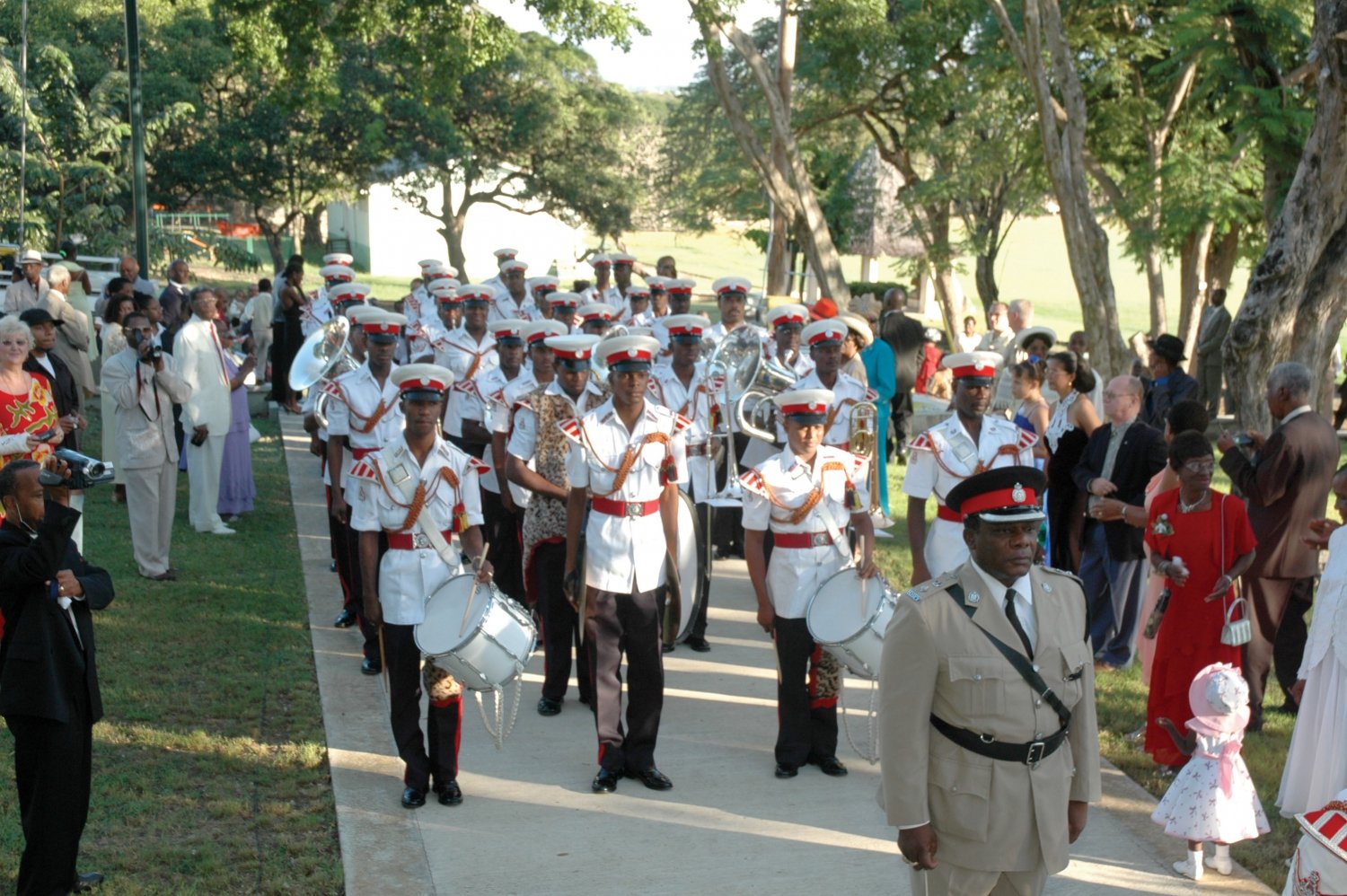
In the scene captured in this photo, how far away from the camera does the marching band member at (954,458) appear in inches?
295

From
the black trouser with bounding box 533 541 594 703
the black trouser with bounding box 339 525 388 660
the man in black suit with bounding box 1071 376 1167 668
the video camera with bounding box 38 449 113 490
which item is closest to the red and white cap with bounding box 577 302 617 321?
the black trouser with bounding box 339 525 388 660

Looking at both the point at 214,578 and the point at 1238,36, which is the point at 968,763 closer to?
the point at 214,578

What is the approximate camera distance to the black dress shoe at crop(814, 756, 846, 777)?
24.2 feet

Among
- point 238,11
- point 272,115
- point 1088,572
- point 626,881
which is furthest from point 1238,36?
point 272,115

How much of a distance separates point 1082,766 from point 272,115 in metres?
37.3

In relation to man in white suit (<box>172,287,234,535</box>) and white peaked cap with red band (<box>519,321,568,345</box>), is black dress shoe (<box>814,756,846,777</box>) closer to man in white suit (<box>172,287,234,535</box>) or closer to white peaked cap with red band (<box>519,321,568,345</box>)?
white peaked cap with red band (<box>519,321,568,345</box>)

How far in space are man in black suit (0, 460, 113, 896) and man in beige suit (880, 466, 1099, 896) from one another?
124 inches

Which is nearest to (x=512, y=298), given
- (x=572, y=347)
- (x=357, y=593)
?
(x=357, y=593)

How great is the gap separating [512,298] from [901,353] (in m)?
4.32

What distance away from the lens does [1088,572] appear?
368 inches

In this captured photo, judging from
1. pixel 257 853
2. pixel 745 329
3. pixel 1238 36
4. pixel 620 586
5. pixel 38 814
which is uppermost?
pixel 1238 36

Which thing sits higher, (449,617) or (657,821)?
(449,617)

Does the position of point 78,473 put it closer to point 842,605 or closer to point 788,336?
point 842,605

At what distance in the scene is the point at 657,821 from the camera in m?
6.77
